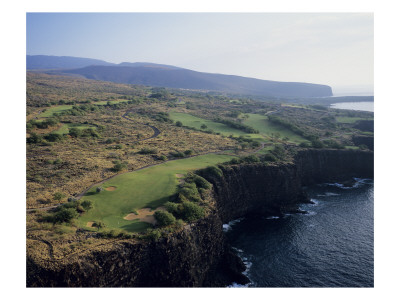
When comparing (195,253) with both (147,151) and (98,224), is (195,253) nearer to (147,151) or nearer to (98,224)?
(98,224)

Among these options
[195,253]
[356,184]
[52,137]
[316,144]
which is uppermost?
[52,137]

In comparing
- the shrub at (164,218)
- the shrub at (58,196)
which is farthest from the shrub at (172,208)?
the shrub at (58,196)

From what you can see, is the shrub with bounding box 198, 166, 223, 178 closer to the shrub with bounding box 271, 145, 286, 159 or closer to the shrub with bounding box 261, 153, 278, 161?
the shrub with bounding box 261, 153, 278, 161

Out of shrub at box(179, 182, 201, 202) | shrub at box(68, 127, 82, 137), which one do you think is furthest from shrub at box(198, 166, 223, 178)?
shrub at box(68, 127, 82, 137)

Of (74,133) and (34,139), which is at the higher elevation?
(74,133)

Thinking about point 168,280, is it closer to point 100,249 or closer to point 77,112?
point 100,249

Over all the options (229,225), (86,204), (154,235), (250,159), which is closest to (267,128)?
(250,159)
